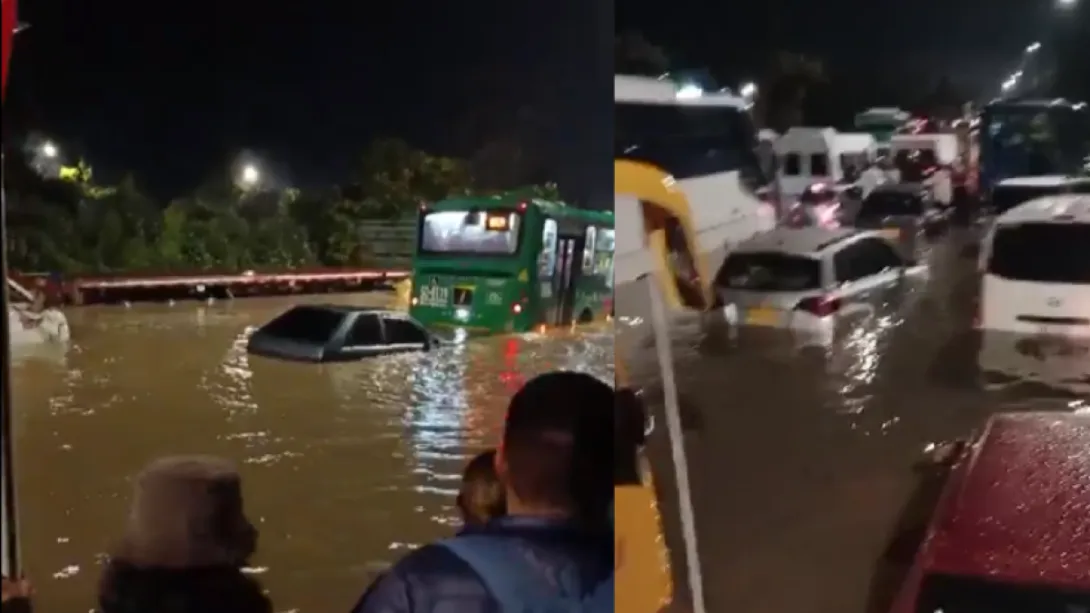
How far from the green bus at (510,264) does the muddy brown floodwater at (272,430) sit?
55mm

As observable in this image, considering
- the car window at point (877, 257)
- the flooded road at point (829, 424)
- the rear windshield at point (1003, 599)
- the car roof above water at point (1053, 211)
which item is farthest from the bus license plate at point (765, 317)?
the rear windshield at point (1003, 599)

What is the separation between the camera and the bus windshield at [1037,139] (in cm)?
180

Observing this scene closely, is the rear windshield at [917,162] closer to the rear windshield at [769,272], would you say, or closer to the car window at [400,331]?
the rear windshield at [769,272]

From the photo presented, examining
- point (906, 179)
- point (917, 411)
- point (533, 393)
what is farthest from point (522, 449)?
point (906, 179)

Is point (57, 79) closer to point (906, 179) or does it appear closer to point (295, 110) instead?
point (295, 110)

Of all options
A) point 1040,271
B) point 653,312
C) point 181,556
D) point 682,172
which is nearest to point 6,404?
point 181,556

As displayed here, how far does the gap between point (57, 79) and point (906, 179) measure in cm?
142

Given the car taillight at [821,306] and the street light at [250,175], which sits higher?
the street light at [250,175]

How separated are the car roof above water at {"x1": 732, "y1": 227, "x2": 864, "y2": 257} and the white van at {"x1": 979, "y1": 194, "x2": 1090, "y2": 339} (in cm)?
23

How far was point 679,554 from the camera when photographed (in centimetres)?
189

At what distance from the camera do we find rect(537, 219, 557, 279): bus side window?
79.4 inches

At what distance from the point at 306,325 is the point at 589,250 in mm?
507

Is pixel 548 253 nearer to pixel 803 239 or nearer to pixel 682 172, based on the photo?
pixel 682 172

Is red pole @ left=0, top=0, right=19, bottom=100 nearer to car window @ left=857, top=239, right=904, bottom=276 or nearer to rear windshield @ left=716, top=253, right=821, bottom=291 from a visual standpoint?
rear windshield @ left=716, top=253, right=821, bottom=291
